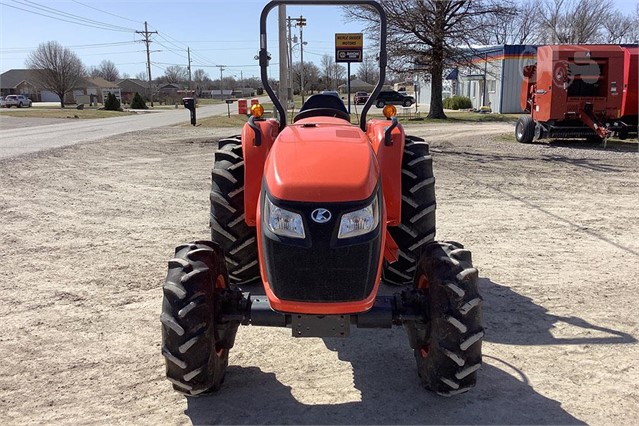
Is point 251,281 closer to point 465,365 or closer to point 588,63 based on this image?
point 465,365

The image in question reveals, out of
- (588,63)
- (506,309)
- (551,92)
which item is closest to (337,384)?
(506,309)

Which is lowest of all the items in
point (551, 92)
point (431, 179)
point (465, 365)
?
point (465, 365)

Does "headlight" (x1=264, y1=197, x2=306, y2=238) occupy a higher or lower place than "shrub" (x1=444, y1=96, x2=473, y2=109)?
lower

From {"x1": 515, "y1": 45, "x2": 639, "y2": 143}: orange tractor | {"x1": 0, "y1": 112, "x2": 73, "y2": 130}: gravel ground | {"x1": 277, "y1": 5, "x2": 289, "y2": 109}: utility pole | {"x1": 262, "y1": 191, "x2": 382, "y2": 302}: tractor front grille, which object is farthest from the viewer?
{"x1": 0, "y1": 112, "x2": 73, "y2": 130}: gravel ground

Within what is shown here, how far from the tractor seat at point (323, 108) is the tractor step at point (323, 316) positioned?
184cm

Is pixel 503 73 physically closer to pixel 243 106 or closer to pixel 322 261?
pixel 243 106

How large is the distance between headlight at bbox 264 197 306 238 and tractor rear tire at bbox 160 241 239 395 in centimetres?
55

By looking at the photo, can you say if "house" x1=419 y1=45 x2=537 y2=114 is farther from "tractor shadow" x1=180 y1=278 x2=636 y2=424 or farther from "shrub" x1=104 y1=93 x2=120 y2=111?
"tractor shadow" x1=180 y1=278 x2=636 y2=424

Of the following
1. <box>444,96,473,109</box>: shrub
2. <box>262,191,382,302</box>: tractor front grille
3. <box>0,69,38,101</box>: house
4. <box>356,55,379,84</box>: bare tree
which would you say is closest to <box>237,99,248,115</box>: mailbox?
<box>356,55,379,84</box>: bare tree

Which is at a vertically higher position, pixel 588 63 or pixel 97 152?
pixel 588 63

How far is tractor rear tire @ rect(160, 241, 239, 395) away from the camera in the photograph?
10.0 feet

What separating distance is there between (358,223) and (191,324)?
1.07 m

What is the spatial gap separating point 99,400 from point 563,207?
7.01 meters

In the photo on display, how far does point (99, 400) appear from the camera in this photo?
11.0 feet
